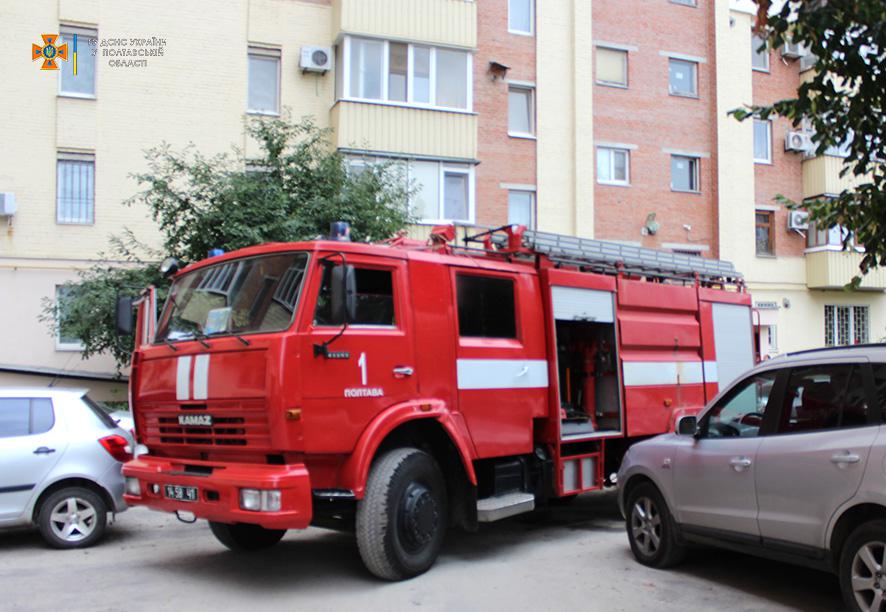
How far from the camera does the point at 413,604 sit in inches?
232

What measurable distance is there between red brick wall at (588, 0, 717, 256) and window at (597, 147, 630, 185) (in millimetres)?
183

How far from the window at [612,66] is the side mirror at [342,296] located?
708 inches

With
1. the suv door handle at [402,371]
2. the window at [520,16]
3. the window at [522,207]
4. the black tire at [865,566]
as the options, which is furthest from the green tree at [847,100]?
the window at [520,16]

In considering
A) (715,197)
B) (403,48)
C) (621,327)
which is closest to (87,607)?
(621,327)

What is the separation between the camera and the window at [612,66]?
22766 millimetres

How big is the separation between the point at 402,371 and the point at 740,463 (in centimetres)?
264

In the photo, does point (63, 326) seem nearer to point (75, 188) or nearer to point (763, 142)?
point (75, 188)

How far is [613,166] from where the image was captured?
2272 centimetres

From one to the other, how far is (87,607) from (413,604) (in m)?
2.31

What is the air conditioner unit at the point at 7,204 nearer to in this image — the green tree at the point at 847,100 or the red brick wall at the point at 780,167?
the green tree at the point at 847,100

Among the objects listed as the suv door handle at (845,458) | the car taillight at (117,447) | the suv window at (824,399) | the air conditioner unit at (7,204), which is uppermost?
the air conditioner unit at (7,204)

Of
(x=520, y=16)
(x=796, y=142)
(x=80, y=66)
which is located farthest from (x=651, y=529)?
(x=796, y=142)

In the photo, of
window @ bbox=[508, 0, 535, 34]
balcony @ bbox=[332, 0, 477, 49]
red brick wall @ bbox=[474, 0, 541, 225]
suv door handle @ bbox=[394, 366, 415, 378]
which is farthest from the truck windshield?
window @ bbox=[508, 0, 535, 34]

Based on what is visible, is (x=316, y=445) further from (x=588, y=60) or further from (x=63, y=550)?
(x=588, y=60)
